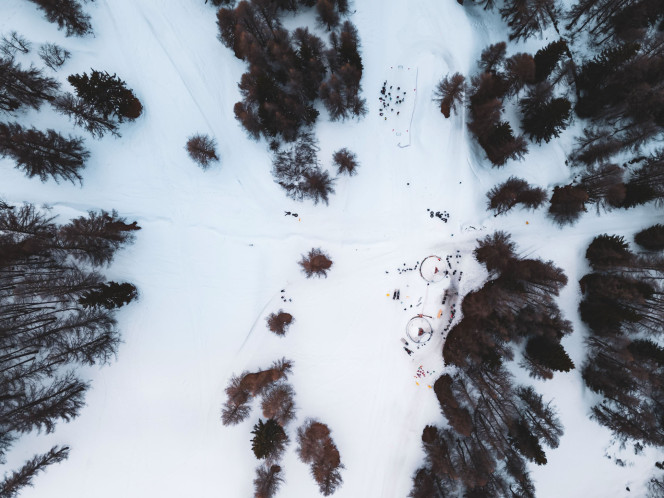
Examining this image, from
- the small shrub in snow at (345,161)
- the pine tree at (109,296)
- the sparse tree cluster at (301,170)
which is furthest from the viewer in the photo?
the sparse tree cluster at (301,170)

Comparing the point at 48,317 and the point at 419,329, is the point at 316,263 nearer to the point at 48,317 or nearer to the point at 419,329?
the point at 419,329

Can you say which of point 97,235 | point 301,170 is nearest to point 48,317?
point 97,235

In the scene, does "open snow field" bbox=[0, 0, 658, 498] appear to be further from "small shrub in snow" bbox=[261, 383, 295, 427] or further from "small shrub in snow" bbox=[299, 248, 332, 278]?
"small shrub in snow" bbox=[261, 383, 295, 427]

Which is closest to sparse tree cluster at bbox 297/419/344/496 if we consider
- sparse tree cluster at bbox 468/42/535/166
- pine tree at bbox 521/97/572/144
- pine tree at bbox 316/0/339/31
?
sparse tree cluster at bbox 468/42/535/166

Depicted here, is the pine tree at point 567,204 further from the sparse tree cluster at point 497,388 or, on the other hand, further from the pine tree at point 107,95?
the pine tree at point 107,95

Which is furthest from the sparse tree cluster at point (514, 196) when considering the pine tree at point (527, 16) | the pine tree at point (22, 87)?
the pine tree at point (22, 87)
